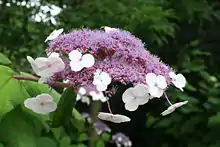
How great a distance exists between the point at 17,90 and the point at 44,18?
1.53 m

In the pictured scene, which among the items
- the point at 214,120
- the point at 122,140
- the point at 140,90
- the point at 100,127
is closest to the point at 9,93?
the point at 140,90

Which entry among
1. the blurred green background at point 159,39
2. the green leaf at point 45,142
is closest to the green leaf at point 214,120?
the blurred green background at point 159,39

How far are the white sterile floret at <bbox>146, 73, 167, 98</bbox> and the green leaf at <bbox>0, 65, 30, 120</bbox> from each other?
0.31m

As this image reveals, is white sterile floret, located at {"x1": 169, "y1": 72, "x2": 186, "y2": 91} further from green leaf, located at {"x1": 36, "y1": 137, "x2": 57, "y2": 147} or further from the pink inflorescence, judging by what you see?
green leaf, located at {"x1": 36, "y1": 137, "x2": 57, "y2": 147}

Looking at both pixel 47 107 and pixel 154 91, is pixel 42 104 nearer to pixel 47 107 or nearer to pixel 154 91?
pixel 47 107

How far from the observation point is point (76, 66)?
75 cm

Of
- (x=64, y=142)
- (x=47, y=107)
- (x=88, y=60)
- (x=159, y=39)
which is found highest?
(x=88, y=60)

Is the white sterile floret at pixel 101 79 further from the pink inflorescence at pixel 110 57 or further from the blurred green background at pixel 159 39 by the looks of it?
the blurred green background at pixel 159 39

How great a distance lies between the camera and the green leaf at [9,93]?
0.92 meters

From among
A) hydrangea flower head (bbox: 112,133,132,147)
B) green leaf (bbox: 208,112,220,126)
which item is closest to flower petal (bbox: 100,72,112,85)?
green leaf (bbox: 208,112,220,126)

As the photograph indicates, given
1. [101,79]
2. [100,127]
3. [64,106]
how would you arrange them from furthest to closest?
[100,127] < [64,106] < [101,79]

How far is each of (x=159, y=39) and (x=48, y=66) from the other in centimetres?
172

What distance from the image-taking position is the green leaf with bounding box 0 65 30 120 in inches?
36.4

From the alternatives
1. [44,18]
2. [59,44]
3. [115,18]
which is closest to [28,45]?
[44,18]
